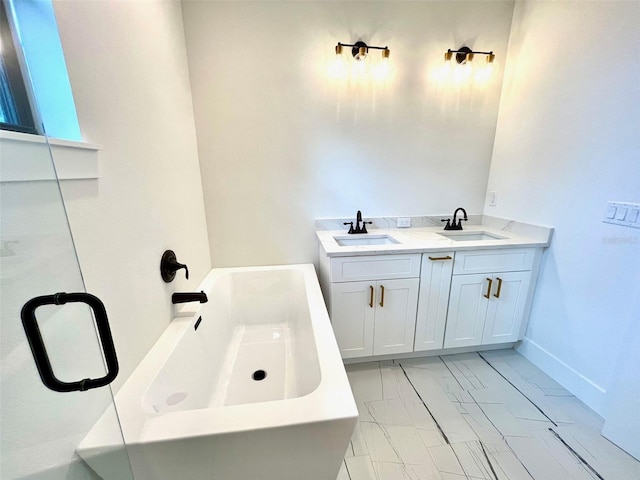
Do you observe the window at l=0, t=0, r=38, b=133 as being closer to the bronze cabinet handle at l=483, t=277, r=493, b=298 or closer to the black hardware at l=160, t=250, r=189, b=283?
the black hardware at l=160, t=250, r=189, b=283

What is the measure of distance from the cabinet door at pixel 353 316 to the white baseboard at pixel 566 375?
120 cm

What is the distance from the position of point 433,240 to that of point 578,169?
91cm

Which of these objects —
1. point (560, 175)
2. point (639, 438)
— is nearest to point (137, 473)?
point (639, 438)

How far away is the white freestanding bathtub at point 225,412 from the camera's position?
0.77 m

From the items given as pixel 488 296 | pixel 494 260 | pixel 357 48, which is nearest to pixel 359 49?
pixel 357 48

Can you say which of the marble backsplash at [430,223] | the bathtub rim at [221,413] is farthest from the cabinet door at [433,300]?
the bathtub rim at [221,413]

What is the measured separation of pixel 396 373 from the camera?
180 cm

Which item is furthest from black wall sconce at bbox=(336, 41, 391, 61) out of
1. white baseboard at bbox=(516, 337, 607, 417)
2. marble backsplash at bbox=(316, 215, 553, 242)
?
white baseboard at bbox=(516, 337, 607, 417)

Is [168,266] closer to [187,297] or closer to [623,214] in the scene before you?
[187,297]

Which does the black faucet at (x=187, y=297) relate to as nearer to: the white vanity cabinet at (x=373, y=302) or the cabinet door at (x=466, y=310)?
the white vanity cabinet at (x=373, y=302)

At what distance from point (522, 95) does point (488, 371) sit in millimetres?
2016

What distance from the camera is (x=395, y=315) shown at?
1805 mm

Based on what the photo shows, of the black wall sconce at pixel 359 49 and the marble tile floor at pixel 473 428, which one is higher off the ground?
the black wall sconce at pixel 359 49

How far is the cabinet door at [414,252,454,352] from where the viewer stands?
1746mm
